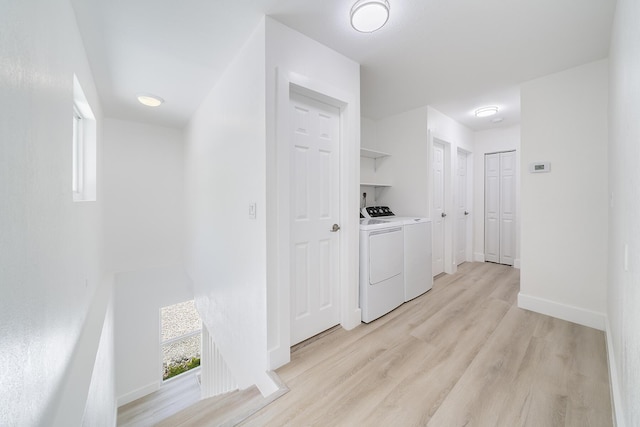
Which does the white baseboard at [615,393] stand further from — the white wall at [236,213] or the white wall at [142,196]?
the white wall at [142,196]

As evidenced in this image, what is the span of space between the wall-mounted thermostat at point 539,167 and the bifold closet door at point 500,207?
1.96 m

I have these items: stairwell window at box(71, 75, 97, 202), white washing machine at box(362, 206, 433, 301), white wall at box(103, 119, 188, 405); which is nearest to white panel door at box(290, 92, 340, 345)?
white washing machine at box(362, 206, 433, 301)

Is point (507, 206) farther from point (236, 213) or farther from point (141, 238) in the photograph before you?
point (141, 238)

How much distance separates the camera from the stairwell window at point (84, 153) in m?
2.51

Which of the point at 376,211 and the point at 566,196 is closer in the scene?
the point at 566,196

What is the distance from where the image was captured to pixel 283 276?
173 centimetres

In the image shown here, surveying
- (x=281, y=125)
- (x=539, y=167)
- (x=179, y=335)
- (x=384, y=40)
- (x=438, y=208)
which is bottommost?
(x=179, y=335)

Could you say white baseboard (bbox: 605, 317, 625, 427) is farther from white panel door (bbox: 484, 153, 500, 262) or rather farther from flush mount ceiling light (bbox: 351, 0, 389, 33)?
white panel door (bbox: 484, 153, 500, 262)

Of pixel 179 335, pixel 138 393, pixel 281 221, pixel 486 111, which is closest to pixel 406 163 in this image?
pixel 486 111

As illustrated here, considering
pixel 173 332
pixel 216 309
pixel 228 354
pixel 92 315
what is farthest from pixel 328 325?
pixel 173 332

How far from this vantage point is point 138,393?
387 centimetres

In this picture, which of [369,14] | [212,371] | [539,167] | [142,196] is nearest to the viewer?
[369,14]

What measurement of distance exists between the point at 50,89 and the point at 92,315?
2.19 metres

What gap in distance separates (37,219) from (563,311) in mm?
3944
